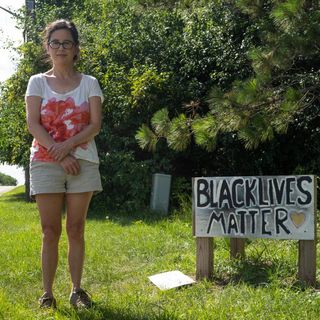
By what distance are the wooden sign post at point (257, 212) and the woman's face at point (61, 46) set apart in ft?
5.10

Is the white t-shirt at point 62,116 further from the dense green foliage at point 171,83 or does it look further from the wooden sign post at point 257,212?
the dense green foliage at point 171,83

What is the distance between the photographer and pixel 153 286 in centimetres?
410

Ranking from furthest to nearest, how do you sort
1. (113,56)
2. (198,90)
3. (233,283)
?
(113,56)
(198,90)
(233,283)

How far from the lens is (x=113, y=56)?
34.3ft

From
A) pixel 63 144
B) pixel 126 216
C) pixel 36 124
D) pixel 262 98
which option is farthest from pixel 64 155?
pixel 126 216

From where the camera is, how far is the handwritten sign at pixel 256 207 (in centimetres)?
399

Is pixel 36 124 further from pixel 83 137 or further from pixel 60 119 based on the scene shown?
pixel 83 137

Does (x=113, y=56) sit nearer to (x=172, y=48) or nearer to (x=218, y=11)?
(x=172, y=48)

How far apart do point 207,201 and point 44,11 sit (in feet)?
32.8

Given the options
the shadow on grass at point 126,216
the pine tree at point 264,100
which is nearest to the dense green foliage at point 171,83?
the shadow on grass at point 126,216

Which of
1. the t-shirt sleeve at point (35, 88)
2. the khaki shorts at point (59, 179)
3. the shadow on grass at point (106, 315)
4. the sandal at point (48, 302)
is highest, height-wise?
the t-shirt sleeve at point (35, 88)

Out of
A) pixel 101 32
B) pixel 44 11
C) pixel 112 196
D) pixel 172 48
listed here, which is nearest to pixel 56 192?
pixel 112 196

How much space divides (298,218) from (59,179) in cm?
185

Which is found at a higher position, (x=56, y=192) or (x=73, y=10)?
(x=73, y=10)
